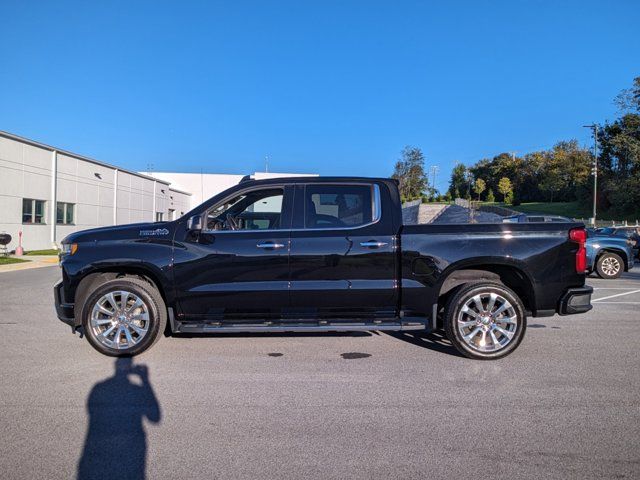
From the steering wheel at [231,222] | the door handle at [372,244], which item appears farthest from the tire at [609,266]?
the steering wheel at [231,222]

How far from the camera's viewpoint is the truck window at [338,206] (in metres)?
5.36

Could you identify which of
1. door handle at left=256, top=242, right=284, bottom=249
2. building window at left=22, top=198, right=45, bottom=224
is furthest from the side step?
building window at left=22, top=198, right=45, bottom=224

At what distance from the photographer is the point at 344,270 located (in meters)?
5.16

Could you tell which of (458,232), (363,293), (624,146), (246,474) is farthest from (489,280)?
(624,146)

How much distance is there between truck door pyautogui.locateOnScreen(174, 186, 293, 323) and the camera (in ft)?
16.9

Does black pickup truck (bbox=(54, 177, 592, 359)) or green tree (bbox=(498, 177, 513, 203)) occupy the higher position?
green tree (bbox=(498, 177, 513, 203))

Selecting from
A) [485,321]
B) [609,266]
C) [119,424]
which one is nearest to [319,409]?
[119,424]

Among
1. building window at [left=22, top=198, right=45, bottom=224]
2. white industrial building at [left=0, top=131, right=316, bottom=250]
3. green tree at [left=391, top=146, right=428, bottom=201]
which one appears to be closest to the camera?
white industrial building at [left=0, top=131, right=316, bottom=250]

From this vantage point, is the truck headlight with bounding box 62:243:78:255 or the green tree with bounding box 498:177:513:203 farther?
the green tree with bounding box 498:177:513:203

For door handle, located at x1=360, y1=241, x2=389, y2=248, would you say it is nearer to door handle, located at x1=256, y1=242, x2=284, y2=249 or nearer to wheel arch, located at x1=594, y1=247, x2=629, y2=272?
door handle, located at x1=256, y1=242, x2=284, y2=249

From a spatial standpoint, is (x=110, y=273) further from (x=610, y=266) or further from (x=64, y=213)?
(x=64, y=213)

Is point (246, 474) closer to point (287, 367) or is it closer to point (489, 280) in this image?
point (287, 367)

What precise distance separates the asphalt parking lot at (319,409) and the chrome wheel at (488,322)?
8.8 inches

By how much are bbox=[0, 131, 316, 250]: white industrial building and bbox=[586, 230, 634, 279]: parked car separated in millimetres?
10001
